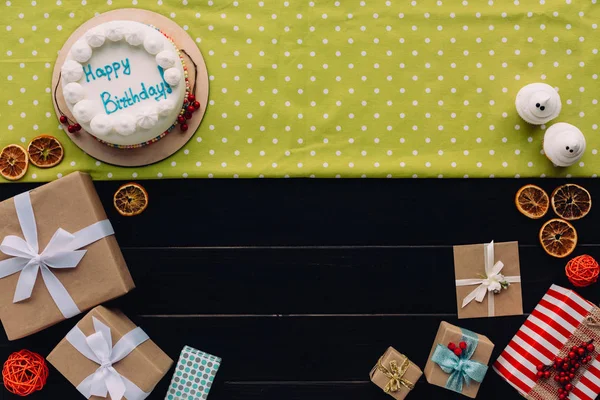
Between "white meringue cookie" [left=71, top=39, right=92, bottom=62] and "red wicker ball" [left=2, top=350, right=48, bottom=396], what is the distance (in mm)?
672

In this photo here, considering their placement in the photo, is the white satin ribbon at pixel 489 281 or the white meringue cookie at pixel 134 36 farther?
the white satin ribbon at pixel 489 281

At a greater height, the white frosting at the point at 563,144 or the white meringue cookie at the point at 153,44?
the white meringue cookie at the point at 153,44

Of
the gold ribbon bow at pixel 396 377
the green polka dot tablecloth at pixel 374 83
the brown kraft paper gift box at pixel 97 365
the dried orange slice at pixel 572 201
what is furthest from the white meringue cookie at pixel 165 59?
the dried orange slice at pixel 572 201

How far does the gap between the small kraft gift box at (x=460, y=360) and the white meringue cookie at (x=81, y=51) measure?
0.99 metres

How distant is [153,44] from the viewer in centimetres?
113

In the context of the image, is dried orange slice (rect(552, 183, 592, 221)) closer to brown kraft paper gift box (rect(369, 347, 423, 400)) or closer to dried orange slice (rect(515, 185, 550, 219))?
dried orange slice (rect(515, 185, 550, 219))

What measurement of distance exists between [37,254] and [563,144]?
117cm

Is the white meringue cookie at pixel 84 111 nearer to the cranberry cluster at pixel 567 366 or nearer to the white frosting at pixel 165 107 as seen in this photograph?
the white frosting at pixel 165 107

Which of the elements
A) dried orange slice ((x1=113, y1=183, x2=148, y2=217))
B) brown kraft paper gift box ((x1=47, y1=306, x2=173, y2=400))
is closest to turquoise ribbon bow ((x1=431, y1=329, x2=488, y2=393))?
brown kraft paper gift box ((x1=47, y1=306, x2=173, y2=400))

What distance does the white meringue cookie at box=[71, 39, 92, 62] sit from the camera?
1129mm

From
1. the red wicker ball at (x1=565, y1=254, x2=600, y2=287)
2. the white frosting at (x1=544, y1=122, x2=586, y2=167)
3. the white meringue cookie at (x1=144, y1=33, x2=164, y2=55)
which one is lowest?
the red wicker ball at (x1=565, y1=254, x2=600, y2=287)

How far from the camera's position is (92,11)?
1.23 metres

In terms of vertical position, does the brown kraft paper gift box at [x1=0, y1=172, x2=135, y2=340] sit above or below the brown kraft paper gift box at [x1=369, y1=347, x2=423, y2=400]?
above

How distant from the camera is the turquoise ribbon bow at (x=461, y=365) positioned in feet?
3.87
